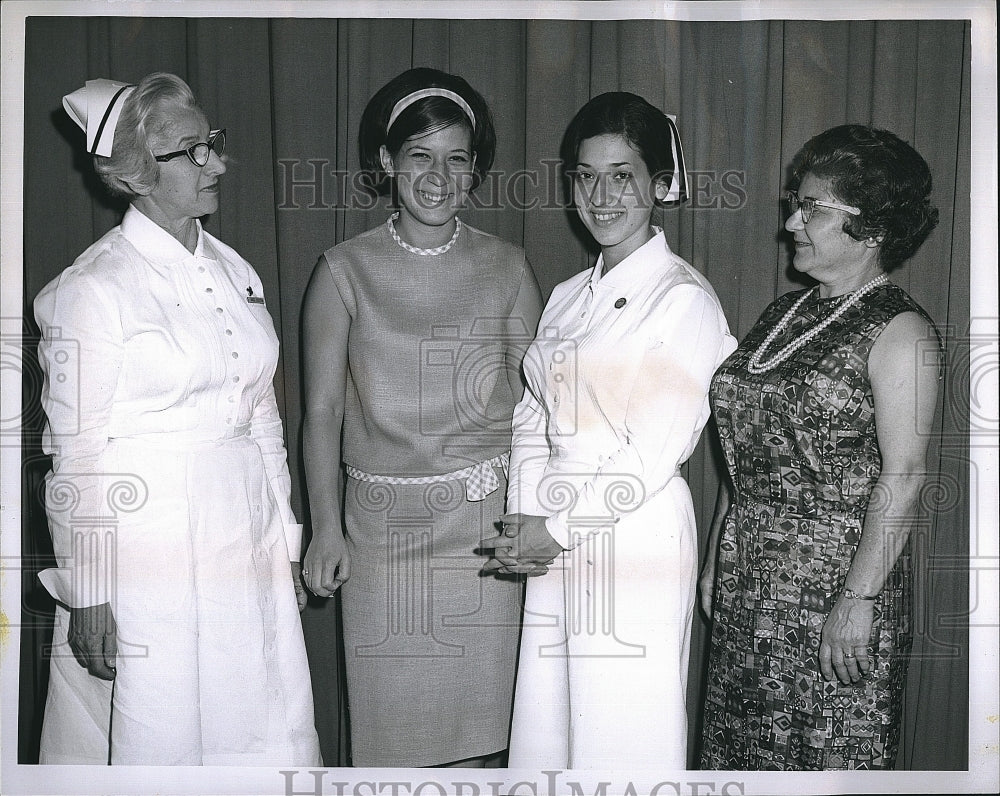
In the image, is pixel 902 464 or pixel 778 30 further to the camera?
pixel 778 30

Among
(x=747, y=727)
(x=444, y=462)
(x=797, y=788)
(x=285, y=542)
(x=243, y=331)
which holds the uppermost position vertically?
(x=243, y=331)

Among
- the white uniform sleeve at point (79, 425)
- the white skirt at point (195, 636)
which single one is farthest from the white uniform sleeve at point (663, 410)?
the white uniform sleeve at point (79, 425)

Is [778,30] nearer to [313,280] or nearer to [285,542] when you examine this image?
[313,280]

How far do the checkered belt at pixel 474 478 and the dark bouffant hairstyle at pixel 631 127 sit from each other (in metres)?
0.64

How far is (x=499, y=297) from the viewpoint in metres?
1.90

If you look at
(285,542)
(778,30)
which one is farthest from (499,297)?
(778,30)

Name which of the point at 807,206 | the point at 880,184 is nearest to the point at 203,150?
the point at 807,206

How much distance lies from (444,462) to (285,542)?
0.38 metres

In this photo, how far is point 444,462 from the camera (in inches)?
74.4

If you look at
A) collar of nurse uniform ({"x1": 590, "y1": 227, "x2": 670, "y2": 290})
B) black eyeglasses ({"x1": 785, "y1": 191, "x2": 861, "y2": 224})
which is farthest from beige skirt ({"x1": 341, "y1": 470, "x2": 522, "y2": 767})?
black eyeglasses ({"x1": 785, "y1": 191, "x2": 861, "y2": 224})

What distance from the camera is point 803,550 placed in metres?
1.72

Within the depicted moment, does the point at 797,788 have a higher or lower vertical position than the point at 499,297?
lower

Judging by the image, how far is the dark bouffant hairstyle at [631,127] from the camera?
183cm

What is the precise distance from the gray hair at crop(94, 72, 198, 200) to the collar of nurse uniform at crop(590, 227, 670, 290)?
3.12 ft
